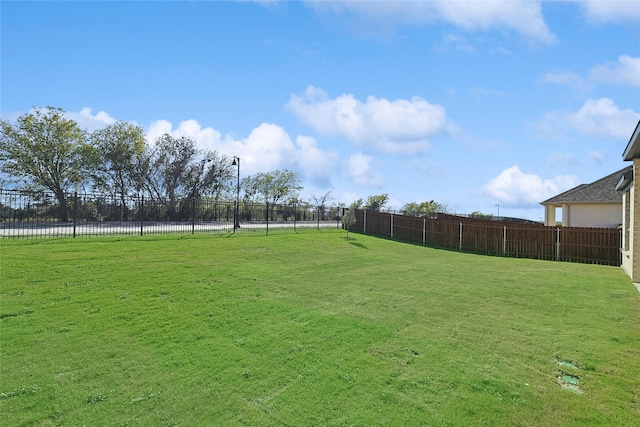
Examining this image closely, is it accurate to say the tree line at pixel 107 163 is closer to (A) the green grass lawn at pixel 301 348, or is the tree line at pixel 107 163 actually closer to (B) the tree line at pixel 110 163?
(B) the tree line at pixel 110 163

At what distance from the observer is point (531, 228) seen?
57.8ft

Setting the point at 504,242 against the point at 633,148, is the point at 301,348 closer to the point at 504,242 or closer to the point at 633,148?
the point at 633,148

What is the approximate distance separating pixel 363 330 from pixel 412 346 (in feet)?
2.76

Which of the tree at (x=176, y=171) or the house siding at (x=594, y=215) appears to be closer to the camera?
the house siding at (x=594, y=215)

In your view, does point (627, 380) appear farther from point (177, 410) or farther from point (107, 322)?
point (107, 322)

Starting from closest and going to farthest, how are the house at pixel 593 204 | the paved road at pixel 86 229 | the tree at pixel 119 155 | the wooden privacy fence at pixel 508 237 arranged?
the paved road at pixel 86 229
the wooden privacy fence at pixel 508 237
the house at pixel 593 204
the tree at pixel 119 155

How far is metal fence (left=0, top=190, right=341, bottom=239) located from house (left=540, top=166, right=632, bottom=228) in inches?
534

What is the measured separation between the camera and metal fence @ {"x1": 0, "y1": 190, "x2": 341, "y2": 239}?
14895 mm

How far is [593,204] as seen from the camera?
2086 centimetres

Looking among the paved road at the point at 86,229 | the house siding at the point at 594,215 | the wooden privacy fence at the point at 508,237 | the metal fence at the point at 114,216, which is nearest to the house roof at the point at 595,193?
the house siding at the point at 594,215

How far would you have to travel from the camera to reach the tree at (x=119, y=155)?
2811 centimetres

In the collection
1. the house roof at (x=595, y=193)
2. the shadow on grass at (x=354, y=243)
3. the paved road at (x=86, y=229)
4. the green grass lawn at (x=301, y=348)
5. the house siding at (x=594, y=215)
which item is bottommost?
the green grass lawn at (x=301, y=348)

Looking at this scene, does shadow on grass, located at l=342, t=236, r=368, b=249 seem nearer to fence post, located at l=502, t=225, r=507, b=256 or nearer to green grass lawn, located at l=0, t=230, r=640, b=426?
fence post, located at l=502, t=225, r=507, b=256

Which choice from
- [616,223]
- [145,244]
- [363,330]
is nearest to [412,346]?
[363,330]
